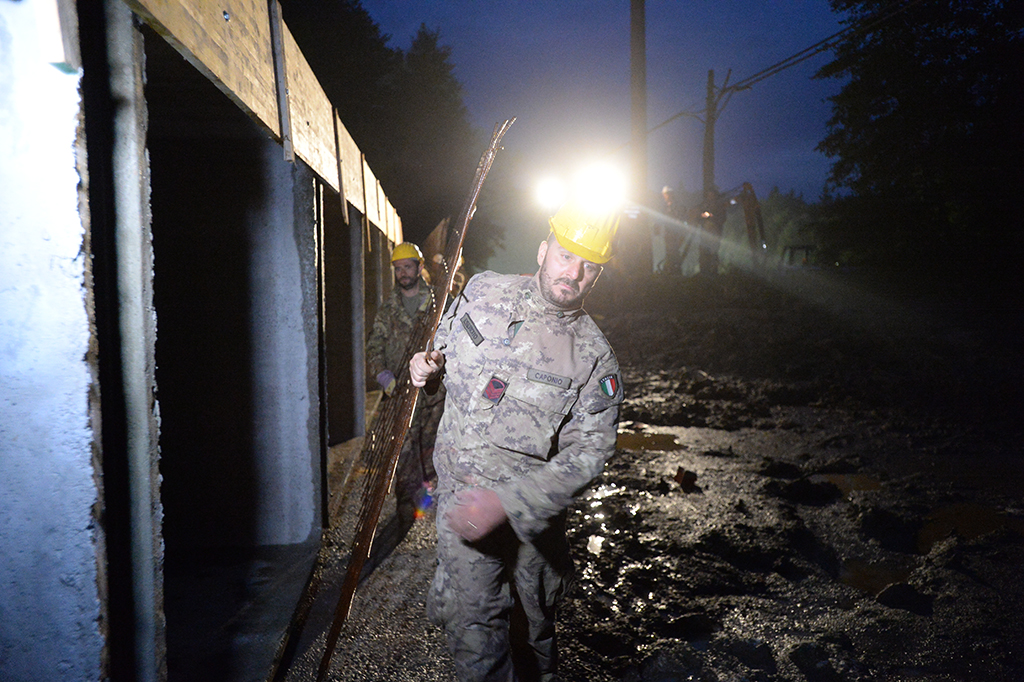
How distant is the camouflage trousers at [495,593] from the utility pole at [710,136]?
18.0m

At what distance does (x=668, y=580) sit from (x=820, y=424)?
4.82 meters

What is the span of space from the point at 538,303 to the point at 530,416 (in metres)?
0.47

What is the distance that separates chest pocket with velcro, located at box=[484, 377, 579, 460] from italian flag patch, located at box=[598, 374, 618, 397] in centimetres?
11

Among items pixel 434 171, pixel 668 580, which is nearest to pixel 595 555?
pixel 668 580

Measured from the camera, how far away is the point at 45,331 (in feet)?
4.70

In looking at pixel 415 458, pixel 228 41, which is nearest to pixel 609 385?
pixel 228 41

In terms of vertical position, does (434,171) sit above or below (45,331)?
above

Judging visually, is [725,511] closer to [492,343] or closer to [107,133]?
[492,343]

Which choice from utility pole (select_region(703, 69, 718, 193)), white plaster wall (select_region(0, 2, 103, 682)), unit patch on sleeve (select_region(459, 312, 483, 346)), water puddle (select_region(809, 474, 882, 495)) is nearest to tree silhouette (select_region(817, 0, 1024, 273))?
utility pole (select_region(703, 69, 718, 193))

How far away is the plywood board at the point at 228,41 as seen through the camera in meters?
1.78

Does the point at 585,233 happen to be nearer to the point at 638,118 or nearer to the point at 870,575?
the point at 870,575

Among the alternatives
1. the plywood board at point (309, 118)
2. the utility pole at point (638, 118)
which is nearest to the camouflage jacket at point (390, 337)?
the plywood board at point (309, 118)

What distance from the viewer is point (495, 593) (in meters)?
2.27

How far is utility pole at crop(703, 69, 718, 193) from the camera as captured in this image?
57.9 feet
